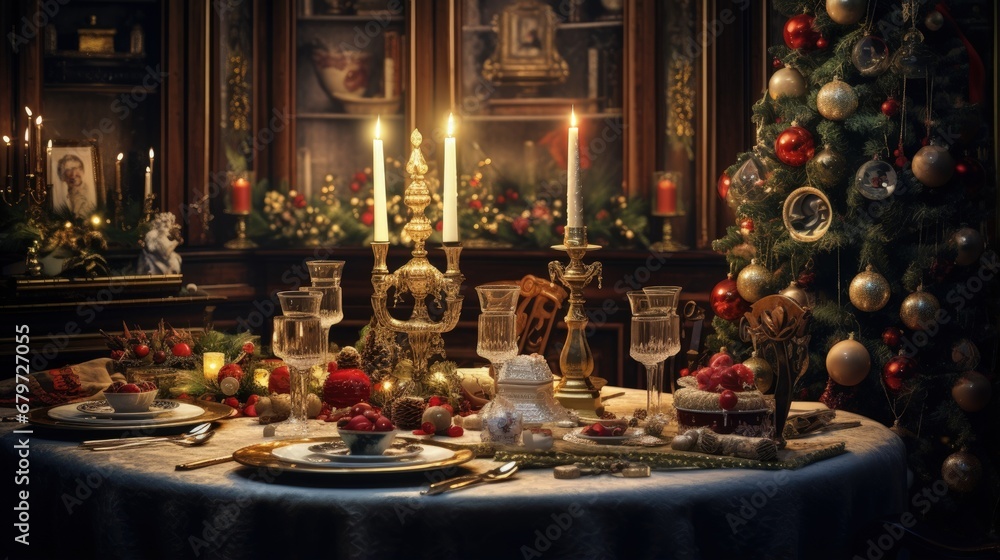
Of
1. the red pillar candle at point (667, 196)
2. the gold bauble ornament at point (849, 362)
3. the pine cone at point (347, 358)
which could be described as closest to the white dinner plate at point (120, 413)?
the pine cone at point (347, 358)

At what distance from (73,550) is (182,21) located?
4.10m

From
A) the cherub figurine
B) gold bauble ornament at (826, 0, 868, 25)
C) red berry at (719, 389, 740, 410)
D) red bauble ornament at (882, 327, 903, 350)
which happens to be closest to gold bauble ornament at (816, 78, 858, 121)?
gold bauble ornament at (826, 0, 868, 25)

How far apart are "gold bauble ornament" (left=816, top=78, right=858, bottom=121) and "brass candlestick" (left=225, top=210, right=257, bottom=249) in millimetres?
3048

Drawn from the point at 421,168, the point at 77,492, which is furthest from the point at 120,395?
the point at 421,168

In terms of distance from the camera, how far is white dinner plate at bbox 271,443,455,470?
2191 mm

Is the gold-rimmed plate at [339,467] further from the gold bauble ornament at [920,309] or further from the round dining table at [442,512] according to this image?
the gold bauble ornament at [920,309]

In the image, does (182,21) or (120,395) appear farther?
(182,21)

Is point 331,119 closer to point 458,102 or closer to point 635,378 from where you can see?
point 458,102

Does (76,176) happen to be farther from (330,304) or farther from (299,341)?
(299,341)

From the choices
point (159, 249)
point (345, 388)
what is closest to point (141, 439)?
point (345, 388)

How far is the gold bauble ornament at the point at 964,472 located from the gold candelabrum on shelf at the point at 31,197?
12.0 ft

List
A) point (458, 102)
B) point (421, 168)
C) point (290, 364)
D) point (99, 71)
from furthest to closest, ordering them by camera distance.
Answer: point (458, 102)
point (99, 71)
point (421, 168)
point (290, 364)

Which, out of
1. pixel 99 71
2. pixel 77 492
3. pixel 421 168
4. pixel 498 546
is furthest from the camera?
pixel 99 71

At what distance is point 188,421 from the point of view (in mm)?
2686
